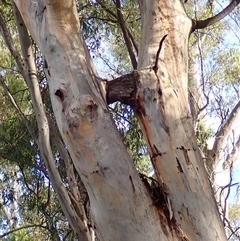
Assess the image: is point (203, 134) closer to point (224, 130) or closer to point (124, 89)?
point (224, 130)

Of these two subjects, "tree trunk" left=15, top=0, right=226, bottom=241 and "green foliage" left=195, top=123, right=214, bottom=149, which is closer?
"tree trunk" left=15, top=0, right=226, bottom=241

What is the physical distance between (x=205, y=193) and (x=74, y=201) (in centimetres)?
122

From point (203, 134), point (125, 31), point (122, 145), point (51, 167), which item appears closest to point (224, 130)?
point (203, 134)

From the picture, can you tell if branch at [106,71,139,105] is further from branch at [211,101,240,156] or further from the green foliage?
branch at [211,101,240,156]

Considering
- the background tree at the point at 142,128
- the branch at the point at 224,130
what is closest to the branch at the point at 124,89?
the background tree at the point at 142,128

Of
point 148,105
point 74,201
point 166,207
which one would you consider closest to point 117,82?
point 148,105

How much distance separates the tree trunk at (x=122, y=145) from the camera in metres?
1.60

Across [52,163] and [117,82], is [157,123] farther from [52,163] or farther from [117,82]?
[52,163]

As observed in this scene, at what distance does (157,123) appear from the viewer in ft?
5.84

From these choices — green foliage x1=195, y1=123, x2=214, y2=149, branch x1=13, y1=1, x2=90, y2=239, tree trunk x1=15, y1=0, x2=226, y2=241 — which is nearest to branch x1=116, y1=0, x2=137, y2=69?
branch x1=13, y1=1, x2=90, y2=239

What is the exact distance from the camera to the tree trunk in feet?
5.24

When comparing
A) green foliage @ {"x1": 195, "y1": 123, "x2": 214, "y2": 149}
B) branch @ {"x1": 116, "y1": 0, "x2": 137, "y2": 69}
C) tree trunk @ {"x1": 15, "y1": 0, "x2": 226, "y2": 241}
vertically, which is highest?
branch @ {"x1": 116, "y1": 0, "x2": 137, "y2": 69}

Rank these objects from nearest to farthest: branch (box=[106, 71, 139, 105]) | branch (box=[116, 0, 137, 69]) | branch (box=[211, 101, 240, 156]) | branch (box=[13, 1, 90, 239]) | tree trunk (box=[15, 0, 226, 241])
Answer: tree trunk (box=[15, 0, 226, 241]) < branch (box=[106, 71, 139, 105]) < branch (box=[13, 1, 90, 239]) < branch (box=[116, 0, 137, 69]) < branch (box=[211, 101, 240, 156])

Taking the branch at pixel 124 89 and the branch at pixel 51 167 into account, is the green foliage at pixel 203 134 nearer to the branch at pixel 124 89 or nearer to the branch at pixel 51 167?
the branch at pixel 51 167
